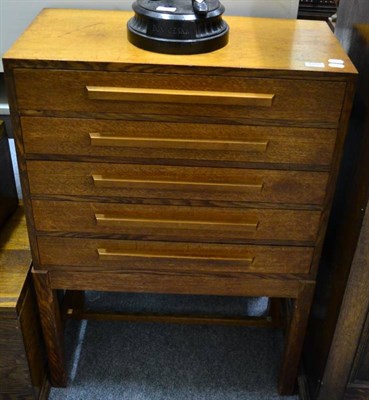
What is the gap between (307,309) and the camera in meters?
1.19

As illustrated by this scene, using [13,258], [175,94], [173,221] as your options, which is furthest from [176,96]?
[13,258]

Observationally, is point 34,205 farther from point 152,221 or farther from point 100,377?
point 100,377

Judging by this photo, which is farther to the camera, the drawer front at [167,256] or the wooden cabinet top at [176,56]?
the drawer front at [167,256]

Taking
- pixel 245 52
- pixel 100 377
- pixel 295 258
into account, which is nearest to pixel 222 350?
pixel 100 377

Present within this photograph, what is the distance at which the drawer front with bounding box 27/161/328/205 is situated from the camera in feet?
3.24

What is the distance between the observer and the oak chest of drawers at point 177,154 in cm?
89

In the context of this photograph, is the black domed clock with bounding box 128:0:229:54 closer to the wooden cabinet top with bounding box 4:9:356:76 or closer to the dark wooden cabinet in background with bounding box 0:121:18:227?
the wooden cabinet top with bounding box 4:9:356:76

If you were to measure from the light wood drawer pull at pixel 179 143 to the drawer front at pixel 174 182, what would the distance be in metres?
0.05

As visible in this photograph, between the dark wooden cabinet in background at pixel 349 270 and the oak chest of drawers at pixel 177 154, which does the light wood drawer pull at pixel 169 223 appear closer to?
the oak chest of drawers at pixel 177 154

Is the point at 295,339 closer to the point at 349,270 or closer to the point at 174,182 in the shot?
the point at 349,270

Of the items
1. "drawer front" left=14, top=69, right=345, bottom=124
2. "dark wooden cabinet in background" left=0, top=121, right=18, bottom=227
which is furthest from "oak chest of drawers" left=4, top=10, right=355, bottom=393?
"dark wooden cabinet in background" left=0, top=121, right=18, bottom=227

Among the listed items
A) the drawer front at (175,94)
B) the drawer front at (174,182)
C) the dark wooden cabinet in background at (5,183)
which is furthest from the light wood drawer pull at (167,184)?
the dark wooden cabinet in background at (5,183)

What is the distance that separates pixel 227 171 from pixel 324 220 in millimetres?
220

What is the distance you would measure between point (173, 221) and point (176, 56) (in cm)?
32
